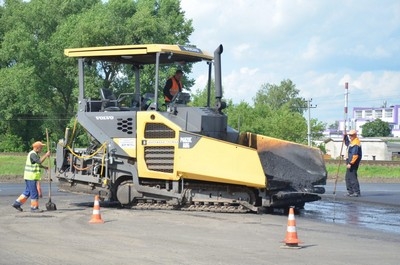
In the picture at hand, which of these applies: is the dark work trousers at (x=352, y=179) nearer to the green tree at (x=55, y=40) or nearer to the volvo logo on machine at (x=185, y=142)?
the volvo logo on machine at (x=185, y=142)

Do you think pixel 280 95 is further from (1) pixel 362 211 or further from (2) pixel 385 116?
(1) pixel 362 211

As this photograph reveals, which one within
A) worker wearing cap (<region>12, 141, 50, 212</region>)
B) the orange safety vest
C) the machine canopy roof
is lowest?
worker wearing cap (<region>12, 141, 50, 212</region>)

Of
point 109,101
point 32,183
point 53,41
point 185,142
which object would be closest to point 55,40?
point 53,41

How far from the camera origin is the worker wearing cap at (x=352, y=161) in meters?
17.6

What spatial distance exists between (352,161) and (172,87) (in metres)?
5.74

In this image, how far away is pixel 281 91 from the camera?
113250 mm

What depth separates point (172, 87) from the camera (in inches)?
581

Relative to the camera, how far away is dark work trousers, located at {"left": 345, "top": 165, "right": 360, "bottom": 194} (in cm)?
1764

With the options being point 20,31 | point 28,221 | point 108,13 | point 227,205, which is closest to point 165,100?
point 227,205

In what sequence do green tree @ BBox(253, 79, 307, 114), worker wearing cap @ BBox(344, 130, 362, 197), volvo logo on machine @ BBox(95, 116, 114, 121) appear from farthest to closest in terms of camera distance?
green tree @ BBox(253, 79, 307, 114), worker wearing cap @ BBox(344, 130, 362, 197), volvo logo on machine @ BBox(95, 116, 114, 121)

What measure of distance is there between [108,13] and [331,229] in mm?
43728

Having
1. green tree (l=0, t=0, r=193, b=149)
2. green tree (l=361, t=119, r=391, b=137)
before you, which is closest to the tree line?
green tree (l=0, t=0, r=193, b=149)

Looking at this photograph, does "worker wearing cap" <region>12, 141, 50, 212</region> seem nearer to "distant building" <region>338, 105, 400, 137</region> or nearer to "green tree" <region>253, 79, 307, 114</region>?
"green tree" <region>253, 79, 307, 114</region>

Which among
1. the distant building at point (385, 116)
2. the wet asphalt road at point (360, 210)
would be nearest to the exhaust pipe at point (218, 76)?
the wet asphalt road at point (360, 210)
